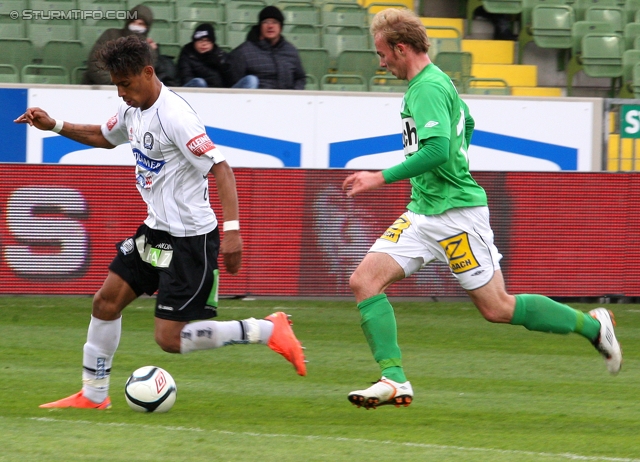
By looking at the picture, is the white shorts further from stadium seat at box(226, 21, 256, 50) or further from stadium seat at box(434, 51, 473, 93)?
stadium seat at box(434, 51, 473, 93)

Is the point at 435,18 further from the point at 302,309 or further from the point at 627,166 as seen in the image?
the point at 302,309

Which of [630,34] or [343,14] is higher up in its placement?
[343,14]

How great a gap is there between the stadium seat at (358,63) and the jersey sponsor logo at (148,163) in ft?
27.0

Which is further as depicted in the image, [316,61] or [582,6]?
[582,6]

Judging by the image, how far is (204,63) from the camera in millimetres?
11961

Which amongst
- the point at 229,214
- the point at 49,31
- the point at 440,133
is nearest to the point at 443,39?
the point at 49,31

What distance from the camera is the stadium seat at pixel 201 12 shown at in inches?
564

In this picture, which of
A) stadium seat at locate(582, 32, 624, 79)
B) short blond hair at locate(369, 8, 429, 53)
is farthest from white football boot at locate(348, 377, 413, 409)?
stadium seat at locate(582, 32, 624, 79)

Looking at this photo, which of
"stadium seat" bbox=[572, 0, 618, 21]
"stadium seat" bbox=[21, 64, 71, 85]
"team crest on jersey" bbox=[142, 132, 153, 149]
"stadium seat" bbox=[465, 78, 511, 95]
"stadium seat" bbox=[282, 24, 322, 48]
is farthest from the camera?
"stadium seat" bbox=[572, 0, 618, 21]

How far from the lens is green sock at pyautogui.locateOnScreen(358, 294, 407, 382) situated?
5645 mm

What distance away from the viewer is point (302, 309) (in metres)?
10.2

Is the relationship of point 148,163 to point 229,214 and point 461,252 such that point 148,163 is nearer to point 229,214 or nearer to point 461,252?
point 229,214

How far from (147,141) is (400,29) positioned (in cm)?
139

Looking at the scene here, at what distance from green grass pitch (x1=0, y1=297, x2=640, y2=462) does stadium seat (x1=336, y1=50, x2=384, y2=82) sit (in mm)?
4697
